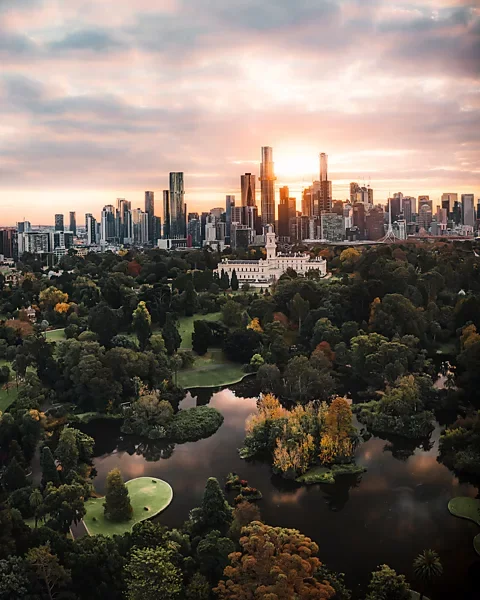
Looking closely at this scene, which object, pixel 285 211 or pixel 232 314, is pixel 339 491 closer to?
pixel 232 314

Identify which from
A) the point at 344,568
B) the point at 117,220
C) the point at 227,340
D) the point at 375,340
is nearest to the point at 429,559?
the point at 344,568

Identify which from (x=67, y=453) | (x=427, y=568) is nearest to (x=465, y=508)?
(x=427, y=568)

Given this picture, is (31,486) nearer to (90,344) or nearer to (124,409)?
(124,409)

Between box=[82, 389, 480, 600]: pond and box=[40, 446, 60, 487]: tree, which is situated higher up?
box=[40, 446, 60, 487]: tree

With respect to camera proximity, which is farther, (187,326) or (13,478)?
(187,326)

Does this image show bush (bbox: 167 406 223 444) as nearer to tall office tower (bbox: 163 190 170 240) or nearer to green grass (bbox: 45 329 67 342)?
green grass (bbox: 45 329 67 342)

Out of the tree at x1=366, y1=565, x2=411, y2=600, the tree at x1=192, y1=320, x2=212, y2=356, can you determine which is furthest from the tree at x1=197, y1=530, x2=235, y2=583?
the tree at x1=192, y1=320, x2=212, y2=356
